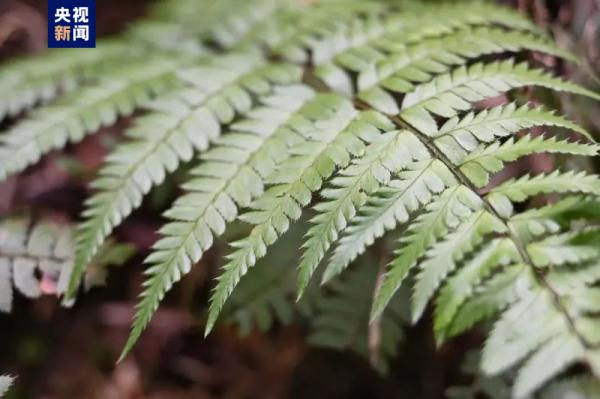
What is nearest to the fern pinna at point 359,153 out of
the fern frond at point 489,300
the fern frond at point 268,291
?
the fern frond at point 489,300

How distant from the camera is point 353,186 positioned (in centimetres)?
128

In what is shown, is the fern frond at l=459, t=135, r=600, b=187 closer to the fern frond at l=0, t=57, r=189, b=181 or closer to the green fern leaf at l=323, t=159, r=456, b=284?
the green fern leaf at l=323, t=159, r=456, b=284

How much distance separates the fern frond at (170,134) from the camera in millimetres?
1540

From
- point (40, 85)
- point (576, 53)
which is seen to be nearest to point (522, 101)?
point (576, 53)

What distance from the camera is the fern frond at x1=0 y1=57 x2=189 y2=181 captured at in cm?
176

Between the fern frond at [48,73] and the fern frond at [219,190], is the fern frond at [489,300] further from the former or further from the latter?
the fern frond at [48,73]

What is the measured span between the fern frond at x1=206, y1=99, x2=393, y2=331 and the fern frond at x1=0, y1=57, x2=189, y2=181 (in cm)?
60

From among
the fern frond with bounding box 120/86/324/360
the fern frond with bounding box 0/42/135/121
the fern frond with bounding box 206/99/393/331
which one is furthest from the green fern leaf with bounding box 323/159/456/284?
the fern frond with bounding box 0/42/135/121

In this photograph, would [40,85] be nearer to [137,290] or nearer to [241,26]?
[241,26]

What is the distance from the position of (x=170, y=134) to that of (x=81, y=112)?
0.33 m

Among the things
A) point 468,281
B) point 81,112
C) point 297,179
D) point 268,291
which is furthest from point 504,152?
point 81,112

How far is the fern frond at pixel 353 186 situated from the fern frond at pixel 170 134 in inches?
20.0

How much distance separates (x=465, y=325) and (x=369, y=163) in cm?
40

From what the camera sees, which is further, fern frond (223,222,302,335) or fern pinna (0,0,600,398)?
fern frond (223,222,302,335)
